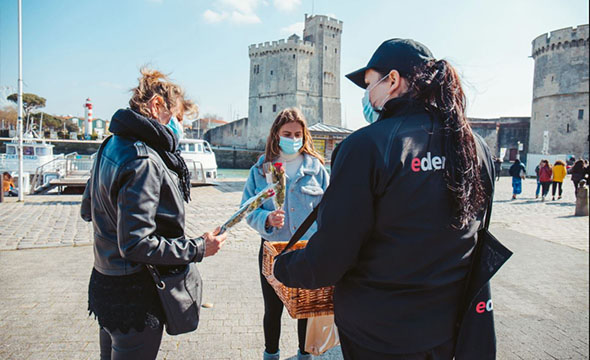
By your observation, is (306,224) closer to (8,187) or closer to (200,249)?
(200,249)

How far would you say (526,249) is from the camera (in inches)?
272

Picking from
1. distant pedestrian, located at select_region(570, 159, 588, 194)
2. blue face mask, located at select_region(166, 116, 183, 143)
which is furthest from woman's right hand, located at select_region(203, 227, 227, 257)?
distant pedestrian, located at select_region(570, 159, 588, 194)

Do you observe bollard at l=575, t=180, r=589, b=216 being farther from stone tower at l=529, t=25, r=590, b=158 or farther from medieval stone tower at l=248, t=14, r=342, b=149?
medieval stone tower at l=248, t=14, r=342, b=149

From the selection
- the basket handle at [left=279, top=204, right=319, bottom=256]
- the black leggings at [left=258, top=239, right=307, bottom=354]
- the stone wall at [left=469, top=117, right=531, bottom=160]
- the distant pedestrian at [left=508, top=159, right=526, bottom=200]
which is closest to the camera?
the basket handle at [left=279, top=204, right=319, bottom=256]

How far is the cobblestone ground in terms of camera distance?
323cm

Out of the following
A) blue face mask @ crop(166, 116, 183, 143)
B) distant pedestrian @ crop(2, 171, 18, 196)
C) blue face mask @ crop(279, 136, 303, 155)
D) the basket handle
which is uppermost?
blue face mask @ crop(166, 116, 183, 143)

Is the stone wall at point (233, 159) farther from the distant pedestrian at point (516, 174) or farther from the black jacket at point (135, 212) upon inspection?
the black jacket at point (135, 212)

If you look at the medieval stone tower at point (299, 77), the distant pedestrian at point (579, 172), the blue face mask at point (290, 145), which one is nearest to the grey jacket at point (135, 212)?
the blue face mask at point (290, 145)

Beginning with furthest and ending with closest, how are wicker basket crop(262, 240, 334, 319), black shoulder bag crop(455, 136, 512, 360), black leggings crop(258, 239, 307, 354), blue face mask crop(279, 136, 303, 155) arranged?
blue face mask crop(279, 136, 303, 155) → black leggings crop(258, 239, 307, 354) → wicker basket crop(262, 240, 334, 319) → black shoulder bag crop(455, 136, 512, 360)

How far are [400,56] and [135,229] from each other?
1400 millimetres

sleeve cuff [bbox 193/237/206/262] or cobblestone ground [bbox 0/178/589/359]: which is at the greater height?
sleeve cuff [bbox 193/237/206/262]

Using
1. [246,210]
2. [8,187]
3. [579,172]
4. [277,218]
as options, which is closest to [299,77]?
[8,187]

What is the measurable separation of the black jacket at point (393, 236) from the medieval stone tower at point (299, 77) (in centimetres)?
5480

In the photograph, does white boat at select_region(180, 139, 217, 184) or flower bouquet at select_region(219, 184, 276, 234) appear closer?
flower bouquet at select_region(219, 184, 276, 234)
